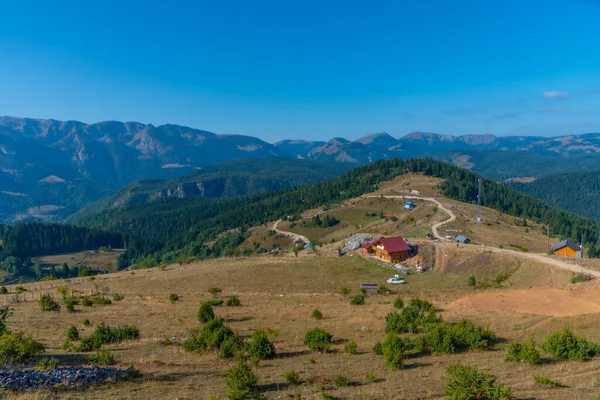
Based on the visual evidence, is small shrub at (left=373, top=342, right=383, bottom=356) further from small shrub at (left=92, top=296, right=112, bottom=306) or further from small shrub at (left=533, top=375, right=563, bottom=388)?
small shrub at (left=92, top=296, right=112, bottom=306)

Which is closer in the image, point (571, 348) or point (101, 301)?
point (571, 348)

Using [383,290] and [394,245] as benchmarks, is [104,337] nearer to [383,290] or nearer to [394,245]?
[383,290]

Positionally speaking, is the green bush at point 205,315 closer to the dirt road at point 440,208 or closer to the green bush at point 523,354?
the green bush at point 523,354

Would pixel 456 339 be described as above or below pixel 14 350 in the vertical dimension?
below

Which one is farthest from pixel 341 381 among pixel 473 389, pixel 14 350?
pixel 14 350

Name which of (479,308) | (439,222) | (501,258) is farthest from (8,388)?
(439,222)

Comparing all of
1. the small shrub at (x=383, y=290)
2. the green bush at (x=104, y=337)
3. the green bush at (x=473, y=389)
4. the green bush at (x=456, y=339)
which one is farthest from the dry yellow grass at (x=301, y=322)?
the small shrub at (x=383, y=290)
